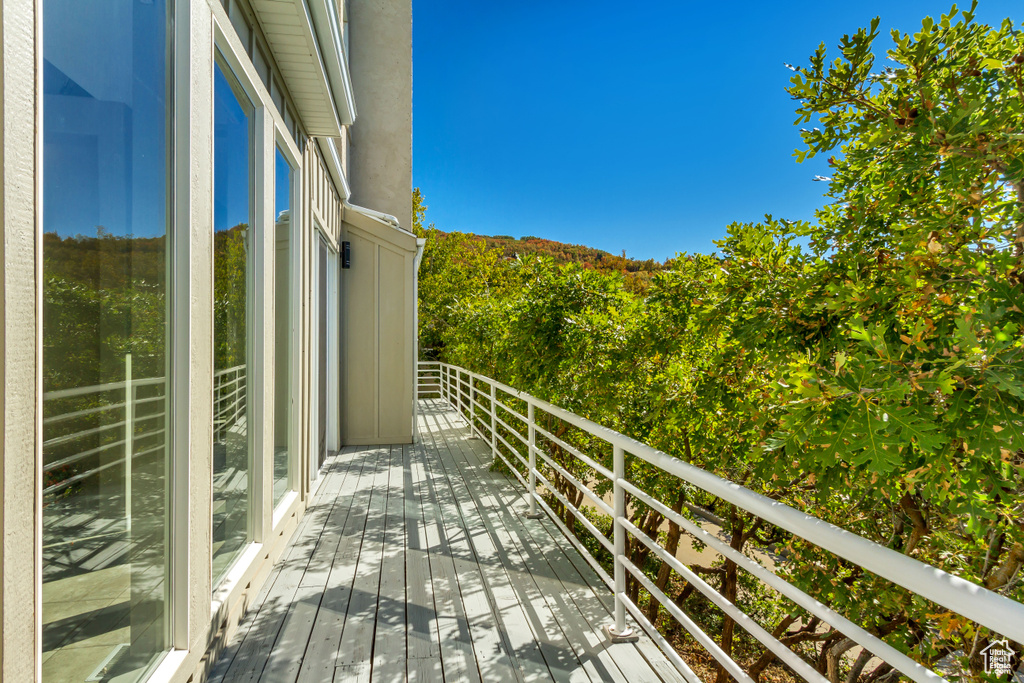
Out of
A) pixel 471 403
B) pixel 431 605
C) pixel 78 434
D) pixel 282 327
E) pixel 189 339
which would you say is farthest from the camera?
pixel 471 403

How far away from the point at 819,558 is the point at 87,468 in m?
3.73

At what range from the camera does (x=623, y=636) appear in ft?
7.04

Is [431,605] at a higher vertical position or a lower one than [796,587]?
lower

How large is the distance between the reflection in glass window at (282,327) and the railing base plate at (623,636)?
195 cm

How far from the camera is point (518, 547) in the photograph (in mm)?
3164

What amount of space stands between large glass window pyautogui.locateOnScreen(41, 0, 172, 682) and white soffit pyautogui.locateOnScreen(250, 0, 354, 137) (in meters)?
1.04

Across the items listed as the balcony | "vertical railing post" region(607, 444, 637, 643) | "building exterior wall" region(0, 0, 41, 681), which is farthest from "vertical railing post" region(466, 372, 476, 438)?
"building exterior wall" region(0, 0, 41, 681)

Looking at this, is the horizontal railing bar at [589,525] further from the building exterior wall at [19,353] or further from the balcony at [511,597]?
the building exterior wall at [19,353]

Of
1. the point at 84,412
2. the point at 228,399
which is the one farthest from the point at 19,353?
the point at 228,399

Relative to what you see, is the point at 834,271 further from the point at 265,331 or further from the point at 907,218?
the point at 265,331

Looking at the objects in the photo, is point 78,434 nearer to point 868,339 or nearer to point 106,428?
point 106,428

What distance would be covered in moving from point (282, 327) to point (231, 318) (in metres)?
Answer: 1.00

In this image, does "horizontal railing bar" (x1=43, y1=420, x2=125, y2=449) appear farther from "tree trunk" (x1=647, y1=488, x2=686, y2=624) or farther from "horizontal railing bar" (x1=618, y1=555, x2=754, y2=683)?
"tree trunk" (x1=647, y1=488, x2=686, y2=624)

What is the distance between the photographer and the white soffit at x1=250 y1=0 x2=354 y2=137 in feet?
7.86
